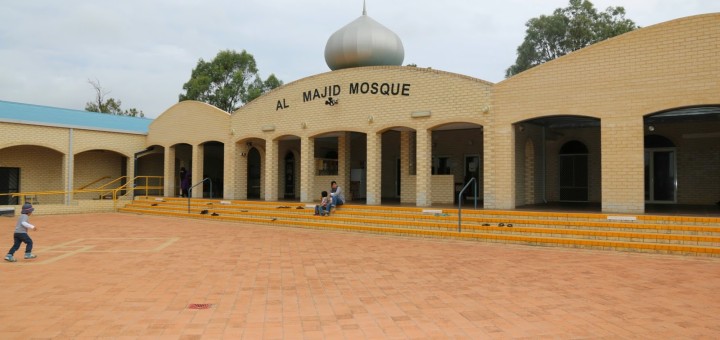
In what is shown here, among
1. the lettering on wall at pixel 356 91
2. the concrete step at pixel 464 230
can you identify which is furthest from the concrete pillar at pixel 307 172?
the lettering on wall at pixel 356 91

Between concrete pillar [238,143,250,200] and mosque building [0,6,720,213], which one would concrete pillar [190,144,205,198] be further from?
concrete pillar [238,143,250,200]

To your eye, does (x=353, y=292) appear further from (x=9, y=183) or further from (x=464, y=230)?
(x=9, y=183)

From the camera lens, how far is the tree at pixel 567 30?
3175cm

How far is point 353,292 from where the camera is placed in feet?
20.2

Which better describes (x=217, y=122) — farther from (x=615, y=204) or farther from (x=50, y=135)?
(x=615, y=204)

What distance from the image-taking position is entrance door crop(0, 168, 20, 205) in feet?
66.5

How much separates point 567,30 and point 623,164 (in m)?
25.8

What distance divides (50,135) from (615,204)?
21877 millimetres

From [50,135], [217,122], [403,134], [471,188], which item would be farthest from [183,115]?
[471,188]

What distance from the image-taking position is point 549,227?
10.8m

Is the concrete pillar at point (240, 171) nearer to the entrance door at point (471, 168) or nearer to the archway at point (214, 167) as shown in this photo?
the archway at point (214, 167)

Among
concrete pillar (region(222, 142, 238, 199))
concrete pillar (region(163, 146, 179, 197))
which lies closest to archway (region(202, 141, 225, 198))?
concrete pillar (region(163, 146, 179, 197))

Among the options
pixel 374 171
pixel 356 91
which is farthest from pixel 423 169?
pixel 356 91

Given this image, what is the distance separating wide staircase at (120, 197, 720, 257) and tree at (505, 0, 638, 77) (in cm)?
2520
